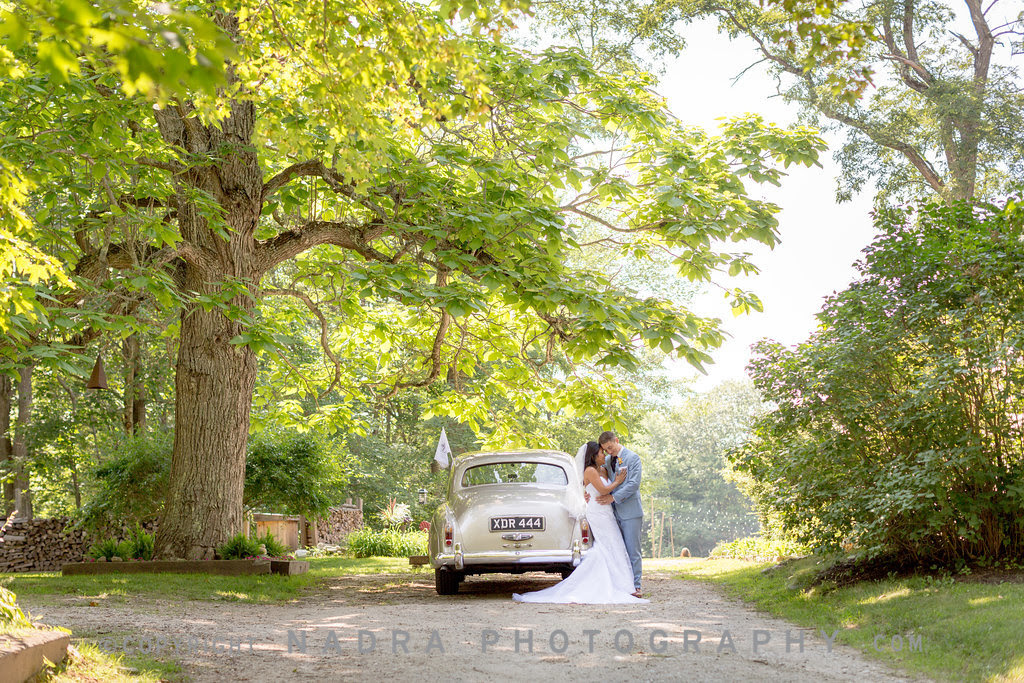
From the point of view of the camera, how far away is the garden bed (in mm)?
11758

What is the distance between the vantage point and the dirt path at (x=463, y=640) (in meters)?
5.72

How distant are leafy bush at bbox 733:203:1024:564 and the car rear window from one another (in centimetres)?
285

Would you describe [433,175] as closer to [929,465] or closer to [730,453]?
[730,453]

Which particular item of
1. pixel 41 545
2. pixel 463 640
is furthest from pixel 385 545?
pixel 463 640

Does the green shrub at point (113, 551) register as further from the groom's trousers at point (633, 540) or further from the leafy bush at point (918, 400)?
the leafy bush at point (918, 400)

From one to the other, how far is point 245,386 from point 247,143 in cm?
355

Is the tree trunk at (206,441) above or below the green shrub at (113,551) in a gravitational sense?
above

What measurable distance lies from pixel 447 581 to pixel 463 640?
408 cm

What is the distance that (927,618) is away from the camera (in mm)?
6867

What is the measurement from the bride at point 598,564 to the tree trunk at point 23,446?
1649 cm

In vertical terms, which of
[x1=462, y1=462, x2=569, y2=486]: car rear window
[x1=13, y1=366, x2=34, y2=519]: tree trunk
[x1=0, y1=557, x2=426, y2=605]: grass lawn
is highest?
[x1=13, y1=366, x2=34, y2=519]: tree trunk

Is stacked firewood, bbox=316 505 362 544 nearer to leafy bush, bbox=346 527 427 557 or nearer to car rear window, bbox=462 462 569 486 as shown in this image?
leafy bush, bbox=346 527 427 557

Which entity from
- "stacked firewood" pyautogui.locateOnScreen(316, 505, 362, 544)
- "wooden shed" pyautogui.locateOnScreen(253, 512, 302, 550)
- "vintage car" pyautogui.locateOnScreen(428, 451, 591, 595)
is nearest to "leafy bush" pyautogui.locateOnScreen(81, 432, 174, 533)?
"vintage car" pyautogui.locateOnScreen(428, 451, 591, 595)

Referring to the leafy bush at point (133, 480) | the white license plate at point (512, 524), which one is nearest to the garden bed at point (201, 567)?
the leafy bush at point (133, 480)
